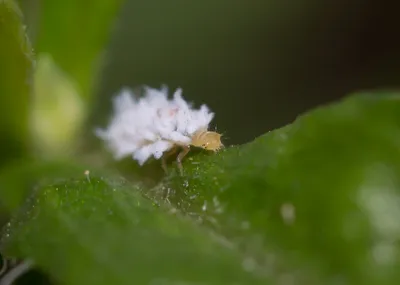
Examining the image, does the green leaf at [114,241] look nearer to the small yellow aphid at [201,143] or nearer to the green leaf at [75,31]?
the small yellow aphid at [201,143]

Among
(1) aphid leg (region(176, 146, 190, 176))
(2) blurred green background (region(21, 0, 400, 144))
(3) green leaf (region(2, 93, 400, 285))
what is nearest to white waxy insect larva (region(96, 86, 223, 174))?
(1) aphid leg (region(176, 146, 190, 176))

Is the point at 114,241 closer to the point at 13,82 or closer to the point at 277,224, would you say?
Answer: the point at 277,224

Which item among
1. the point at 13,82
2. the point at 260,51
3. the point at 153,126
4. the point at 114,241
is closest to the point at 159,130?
the point at 153,126

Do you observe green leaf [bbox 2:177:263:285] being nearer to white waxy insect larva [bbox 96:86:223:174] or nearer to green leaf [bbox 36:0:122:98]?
white waxy insect larva [bbox 96:86:223:174]

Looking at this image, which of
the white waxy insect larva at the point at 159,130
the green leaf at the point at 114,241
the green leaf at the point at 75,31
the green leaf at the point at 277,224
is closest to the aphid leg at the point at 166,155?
the white waxy insect larva at the point at 159,130

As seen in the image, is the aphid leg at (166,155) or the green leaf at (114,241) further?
the aphid leg at (166,155)

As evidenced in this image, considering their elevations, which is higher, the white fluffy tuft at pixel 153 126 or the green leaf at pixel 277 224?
the white fluffy tuft at pixel 153 126

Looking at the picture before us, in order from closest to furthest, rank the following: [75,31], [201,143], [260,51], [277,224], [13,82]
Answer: [277,224]
[201,143]
[13,82]
[75,31]
[260,51]
